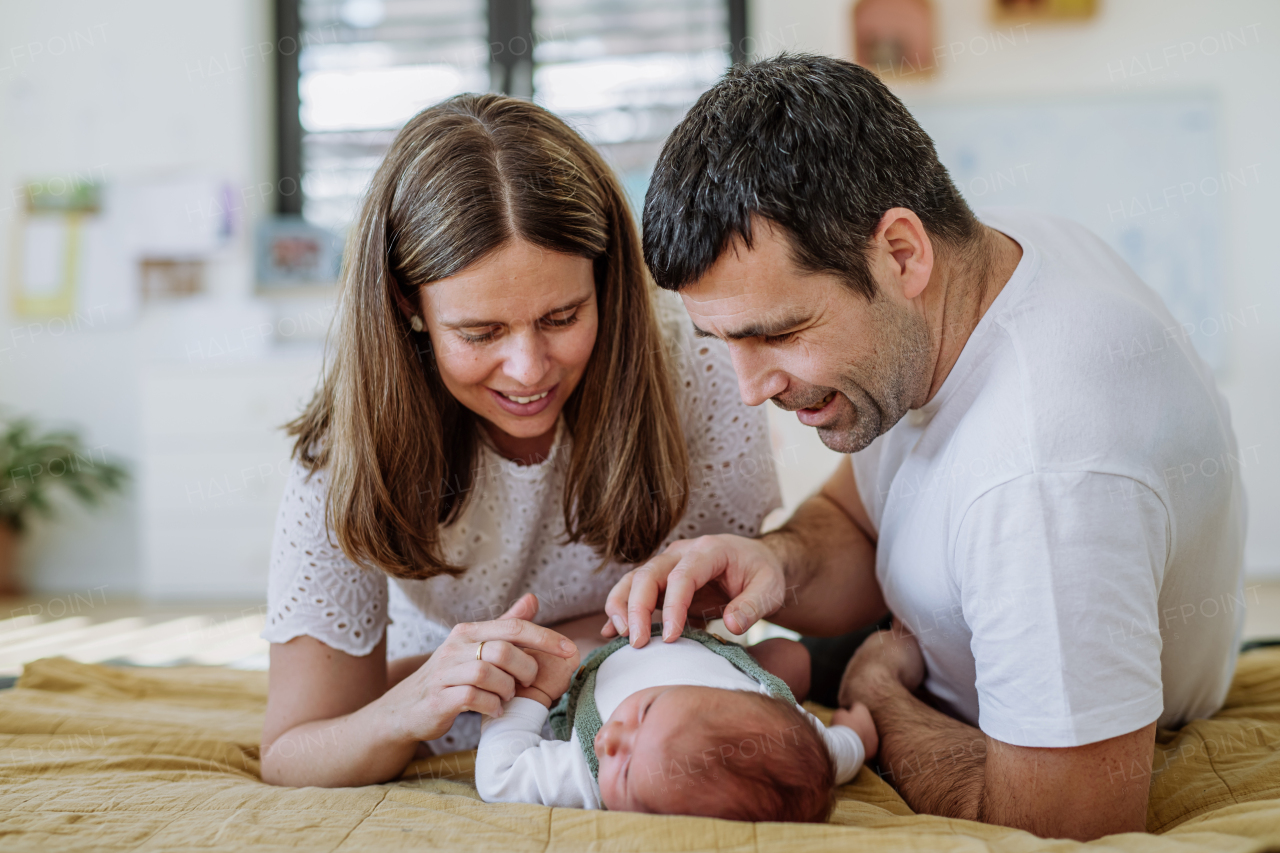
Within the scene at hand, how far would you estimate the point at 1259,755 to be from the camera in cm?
109

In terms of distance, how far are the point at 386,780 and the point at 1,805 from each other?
15.4 inches

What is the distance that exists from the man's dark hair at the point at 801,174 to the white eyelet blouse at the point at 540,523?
339 mm

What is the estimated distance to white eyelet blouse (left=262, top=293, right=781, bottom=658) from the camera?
1271mm

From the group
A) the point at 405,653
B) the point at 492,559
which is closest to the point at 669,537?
the point at 492,559

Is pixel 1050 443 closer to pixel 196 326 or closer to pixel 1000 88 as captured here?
pixel 1000 88

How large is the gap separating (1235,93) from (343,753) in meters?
4.18

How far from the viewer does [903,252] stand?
1.02 metres

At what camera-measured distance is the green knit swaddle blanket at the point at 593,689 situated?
1051mm

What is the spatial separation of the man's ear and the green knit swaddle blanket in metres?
0.46

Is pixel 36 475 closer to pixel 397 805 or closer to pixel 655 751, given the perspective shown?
pixel 397 805

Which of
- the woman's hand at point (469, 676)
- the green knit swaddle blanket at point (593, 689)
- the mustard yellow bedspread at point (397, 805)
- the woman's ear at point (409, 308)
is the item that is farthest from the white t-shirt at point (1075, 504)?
the woman's ear at point (409, 308)

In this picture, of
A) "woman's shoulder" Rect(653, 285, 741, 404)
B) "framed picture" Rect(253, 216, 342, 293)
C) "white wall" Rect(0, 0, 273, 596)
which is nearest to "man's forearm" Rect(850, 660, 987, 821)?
"woman's shoulder" Rect(653, 285, 741, 404)

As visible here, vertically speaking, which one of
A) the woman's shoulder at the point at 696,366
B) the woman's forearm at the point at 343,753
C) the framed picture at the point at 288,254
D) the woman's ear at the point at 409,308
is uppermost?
the framed picture at the point at 288,254

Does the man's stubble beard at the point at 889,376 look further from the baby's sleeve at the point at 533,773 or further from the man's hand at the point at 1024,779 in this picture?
the baby's sleeve at the point at 533,773
